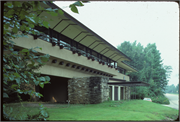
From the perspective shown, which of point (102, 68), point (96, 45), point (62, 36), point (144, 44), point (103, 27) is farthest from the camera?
point (144, 44)

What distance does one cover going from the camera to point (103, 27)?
3114cm

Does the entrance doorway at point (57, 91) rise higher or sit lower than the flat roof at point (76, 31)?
lower

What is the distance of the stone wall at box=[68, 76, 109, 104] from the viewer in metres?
14.8

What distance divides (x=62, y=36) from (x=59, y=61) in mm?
2536

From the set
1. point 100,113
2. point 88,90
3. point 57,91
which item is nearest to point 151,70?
point 57,91

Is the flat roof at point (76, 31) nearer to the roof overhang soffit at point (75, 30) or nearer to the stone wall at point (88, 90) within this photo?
the roof overhang soffit at point (75, 30)

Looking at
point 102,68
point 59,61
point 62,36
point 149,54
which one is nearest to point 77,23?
point 62,36

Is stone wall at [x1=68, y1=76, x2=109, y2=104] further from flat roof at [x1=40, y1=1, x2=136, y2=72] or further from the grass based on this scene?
flat roof at [x1=40, y1=1, x2=136, y2=72]

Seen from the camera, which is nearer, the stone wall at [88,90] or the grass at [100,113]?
the grass at [100,113]

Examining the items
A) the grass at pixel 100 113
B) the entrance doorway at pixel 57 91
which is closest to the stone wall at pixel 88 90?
the entrance doorway at pixel 57 91

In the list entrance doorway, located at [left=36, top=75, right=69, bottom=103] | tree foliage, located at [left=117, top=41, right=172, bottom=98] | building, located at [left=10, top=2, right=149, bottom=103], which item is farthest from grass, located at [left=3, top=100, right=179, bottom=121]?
tree foliage, located at [left=117, top=41, right=172, bottom=98]

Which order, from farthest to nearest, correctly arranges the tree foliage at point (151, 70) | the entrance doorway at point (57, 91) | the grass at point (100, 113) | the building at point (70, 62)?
1. the tree foliage at point (151, 70)
2. the entrance doorway at point (57, 91)
3. the building at point (70, 62)
4. the grass at point (100, 113)

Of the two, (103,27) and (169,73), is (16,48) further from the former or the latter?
(169,73)

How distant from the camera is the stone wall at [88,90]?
581 inches
